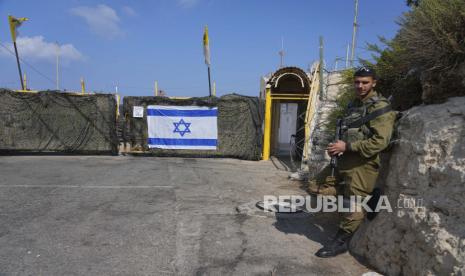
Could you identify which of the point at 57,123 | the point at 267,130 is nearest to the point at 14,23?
the point at 57,123

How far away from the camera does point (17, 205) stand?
5527 mm

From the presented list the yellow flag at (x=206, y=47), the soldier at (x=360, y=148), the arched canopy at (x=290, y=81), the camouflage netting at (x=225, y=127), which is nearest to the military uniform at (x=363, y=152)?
the soldier at (x=360, y=148)

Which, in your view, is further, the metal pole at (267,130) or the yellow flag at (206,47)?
the yellow flag at (206,47)

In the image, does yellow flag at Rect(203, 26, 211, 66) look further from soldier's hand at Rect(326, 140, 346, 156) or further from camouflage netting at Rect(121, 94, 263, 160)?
soldier's hand at Rect(326, 140, 346, 156)

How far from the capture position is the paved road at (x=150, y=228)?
11.7ft

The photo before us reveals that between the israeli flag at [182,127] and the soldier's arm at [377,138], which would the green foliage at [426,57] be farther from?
the israeli flag at [182,127]

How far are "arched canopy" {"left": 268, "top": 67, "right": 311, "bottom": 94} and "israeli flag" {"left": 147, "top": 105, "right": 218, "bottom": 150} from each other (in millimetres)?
2458

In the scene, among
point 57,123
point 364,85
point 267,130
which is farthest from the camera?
point 267,130

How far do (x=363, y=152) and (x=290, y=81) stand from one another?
10602 mm

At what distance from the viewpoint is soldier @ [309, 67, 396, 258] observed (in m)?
3.42

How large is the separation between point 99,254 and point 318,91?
817 cm

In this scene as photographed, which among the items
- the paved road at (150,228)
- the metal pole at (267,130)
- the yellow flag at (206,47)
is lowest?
the paved road at (150,228)

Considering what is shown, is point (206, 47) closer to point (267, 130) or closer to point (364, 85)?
point (267, 130)

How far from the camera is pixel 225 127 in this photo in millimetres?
11820
